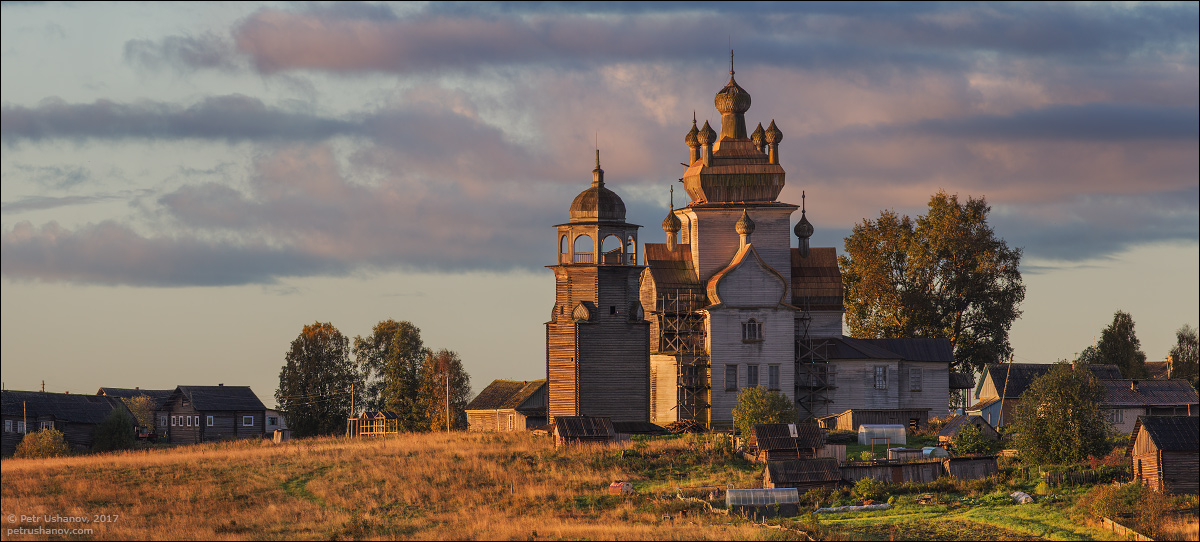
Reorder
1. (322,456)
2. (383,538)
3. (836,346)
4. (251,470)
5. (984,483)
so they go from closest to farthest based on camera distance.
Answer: (383,538)
(984,483)
(251,470)
(322,456)
(836,346)

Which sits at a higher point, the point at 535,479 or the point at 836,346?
the point at 836,346

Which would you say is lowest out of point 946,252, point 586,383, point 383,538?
point 383,538

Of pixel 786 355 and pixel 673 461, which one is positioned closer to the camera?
pixel 673 461

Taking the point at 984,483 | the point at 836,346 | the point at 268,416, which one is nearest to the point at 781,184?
the point at 836,346

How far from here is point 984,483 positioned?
47.9 metres

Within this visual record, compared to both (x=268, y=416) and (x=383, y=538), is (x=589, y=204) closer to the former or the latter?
(x=383, y=538)

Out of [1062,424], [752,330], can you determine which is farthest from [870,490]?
[752,330]

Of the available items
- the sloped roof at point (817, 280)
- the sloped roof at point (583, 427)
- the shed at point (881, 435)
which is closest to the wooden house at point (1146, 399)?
the sloped roof at point (817, 280)

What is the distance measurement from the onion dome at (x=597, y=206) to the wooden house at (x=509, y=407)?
11.5 m

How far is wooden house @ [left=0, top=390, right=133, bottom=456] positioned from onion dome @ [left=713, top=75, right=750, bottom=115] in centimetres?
3856

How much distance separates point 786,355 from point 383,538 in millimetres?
30130

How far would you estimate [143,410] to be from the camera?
94938 mm

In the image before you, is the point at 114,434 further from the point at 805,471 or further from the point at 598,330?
the point at 805,471

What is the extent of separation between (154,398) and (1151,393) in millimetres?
64824
